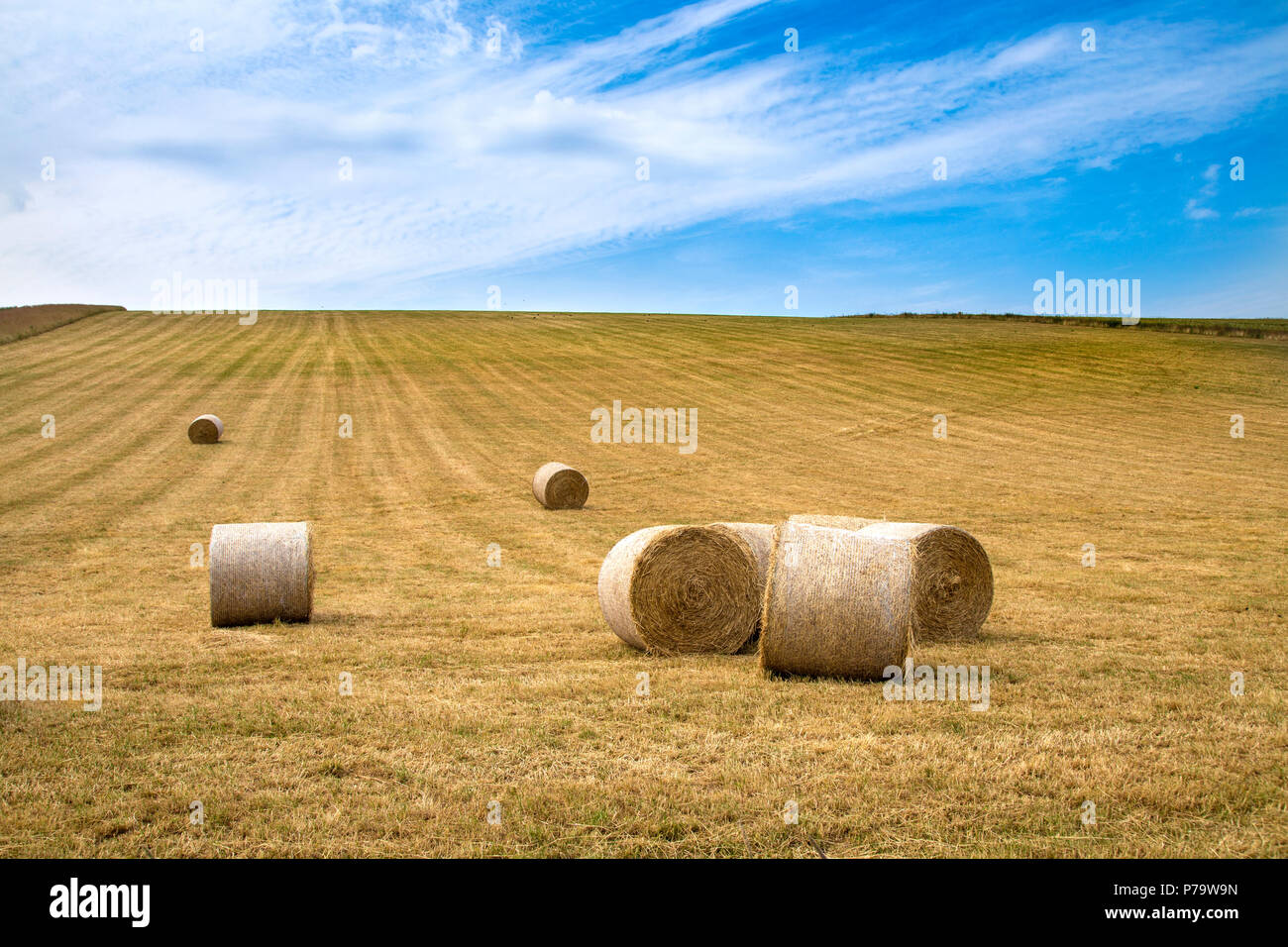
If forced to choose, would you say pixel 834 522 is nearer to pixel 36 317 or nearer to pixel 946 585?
pixel 946 585

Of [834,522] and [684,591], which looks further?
[834,522]

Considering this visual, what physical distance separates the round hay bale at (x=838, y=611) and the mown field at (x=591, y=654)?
297 mm

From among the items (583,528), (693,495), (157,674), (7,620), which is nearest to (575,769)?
(157,674)

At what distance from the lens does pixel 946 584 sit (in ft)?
36.2

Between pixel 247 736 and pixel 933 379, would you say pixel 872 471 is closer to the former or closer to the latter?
pixel 933 379

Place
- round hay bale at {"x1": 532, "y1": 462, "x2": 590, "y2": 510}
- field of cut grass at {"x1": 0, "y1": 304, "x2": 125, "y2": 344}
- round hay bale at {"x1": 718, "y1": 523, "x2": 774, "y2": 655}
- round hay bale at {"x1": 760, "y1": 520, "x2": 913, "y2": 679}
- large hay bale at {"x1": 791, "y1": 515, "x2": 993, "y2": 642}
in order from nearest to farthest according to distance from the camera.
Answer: round hay bale at {"x1": 760, "y1": 520, "x2": 913, "y2": 679}, round hay bale at {"x1": 718, "y1": 523, "x2": 774, "y2": 655}, large hay bale at {"x1": 791, "y1": 515, "x2": 993, "y2": 642}, round hay bale at {"x1": 532, "y1": 462, "x2": 590, "y2": 510}, field of cut grass at {"x1": 0, "y1": 304, "x2": 125, "y2": 344}

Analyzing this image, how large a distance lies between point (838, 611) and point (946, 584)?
9.57ft

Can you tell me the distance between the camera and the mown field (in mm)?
5645

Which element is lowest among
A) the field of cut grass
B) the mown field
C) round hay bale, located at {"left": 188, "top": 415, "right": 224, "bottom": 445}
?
the mown field

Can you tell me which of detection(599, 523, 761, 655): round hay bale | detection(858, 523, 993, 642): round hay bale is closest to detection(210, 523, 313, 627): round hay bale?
detection(599, 523, 761, 655): round hay bale

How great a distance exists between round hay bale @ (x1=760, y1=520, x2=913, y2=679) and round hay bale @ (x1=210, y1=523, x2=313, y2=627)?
6.09m

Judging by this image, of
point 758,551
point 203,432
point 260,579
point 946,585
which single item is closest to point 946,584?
point 946,585

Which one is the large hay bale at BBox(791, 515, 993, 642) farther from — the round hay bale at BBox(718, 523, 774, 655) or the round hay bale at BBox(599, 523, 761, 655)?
the round hay bale at BBox(599, 523, 761, 655)

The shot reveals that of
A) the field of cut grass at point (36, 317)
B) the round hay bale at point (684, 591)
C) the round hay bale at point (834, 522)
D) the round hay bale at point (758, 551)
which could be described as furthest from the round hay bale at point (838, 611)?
the field of cut grass at point (36, 317)
